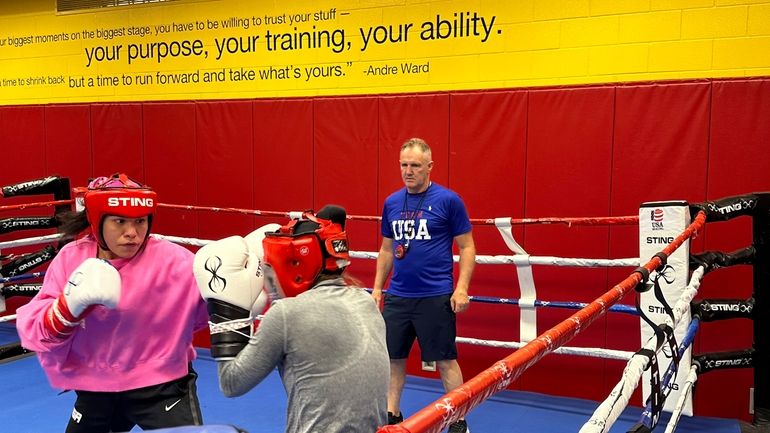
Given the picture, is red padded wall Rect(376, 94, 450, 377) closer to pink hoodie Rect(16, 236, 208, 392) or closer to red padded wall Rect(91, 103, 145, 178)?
red padded wall Rect(91, 103, 145, 178)

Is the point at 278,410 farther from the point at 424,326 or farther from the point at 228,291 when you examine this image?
the point at 228,291

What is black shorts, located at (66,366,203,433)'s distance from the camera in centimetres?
210

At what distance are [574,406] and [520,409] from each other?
0.35m

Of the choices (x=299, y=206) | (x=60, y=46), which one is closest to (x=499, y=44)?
(x=299, y=206)

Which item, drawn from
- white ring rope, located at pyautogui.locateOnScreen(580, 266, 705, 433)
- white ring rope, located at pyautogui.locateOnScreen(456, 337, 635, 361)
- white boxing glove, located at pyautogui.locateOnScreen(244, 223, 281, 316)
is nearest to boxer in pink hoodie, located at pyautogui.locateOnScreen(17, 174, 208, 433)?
white boxing glove, located at pyautogui.locateOnScreen(244, 223, 281, 316)

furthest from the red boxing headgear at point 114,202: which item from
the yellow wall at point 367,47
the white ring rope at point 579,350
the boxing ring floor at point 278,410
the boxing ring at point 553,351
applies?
the yellow wall at point 367,47

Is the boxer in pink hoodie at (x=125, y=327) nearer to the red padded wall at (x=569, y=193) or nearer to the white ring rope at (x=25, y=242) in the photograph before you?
the red padded wall at (x=569, y=193)

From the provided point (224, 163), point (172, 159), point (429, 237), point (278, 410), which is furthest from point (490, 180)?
point (172, 159)

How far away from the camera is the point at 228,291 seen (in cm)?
170

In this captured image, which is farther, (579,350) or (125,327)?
(579,350)

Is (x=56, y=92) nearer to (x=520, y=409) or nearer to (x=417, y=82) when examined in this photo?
(x=417, y=82)

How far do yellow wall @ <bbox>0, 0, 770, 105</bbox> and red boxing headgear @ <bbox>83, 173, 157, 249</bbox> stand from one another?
3242 millimetres

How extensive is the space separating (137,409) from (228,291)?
69 centimetres

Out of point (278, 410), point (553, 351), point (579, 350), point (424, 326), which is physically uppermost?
point (553, 351)
